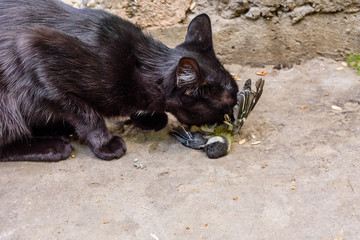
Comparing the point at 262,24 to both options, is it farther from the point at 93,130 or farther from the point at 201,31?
the point at 93,130

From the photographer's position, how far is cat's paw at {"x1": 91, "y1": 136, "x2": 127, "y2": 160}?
3168 mm

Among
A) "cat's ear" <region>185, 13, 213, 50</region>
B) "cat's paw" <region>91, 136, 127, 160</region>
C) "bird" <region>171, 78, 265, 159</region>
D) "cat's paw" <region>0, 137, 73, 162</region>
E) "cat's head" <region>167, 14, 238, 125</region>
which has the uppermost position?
"cat's ear" <region>185, 13, 213, 50</region>

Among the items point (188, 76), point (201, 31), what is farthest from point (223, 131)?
point (201, 31)

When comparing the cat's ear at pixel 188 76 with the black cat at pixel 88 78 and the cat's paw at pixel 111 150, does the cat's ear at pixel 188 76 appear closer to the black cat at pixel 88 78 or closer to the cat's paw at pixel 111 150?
the black cat at pixel 88 78

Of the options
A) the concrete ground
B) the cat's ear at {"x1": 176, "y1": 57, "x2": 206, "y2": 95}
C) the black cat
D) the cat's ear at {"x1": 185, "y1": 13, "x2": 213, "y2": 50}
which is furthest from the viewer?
the cat's ear at {"x1": 185, "y1": 13, "x2": 213, "y2": 50}

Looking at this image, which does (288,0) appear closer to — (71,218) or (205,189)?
(205,189)

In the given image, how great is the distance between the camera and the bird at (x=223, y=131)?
316 cm

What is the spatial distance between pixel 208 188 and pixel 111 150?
2.58ft

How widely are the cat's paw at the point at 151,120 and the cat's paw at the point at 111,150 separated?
35 centimetres

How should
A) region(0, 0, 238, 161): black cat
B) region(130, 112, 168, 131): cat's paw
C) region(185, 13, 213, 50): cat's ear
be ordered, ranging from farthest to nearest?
region(130, 112, 168, 131): cat's paw → region(185, 13, 213, 50): cat's ear → region(0, 0, 238, 161): black cat

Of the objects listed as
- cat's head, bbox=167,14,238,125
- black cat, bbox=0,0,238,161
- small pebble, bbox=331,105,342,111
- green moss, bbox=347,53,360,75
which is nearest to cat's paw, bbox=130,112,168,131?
black cat, bbox=0,0,238,161

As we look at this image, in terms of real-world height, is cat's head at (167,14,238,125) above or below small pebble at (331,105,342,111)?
above

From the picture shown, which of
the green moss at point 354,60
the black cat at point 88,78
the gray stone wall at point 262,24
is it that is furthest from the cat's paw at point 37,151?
the green moss at point 354,60

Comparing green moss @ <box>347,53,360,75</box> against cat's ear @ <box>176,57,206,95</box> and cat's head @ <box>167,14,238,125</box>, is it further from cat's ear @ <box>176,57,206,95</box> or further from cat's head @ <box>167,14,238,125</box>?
cat's ear @ <box>176,57,206,95</box>
